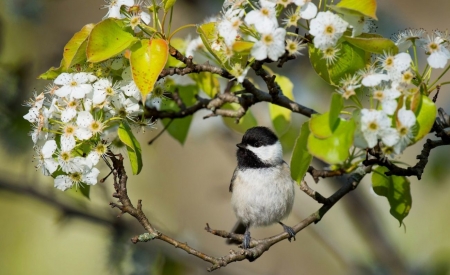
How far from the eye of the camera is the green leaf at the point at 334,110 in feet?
4.94

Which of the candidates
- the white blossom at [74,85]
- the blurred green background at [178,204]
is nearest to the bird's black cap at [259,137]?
the blurred green background at [178,204]

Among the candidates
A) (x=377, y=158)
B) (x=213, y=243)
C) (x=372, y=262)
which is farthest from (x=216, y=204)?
(x=377, y=158)

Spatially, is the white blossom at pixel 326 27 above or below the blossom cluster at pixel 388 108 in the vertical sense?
above

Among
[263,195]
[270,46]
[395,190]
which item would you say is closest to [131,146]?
[270,46]

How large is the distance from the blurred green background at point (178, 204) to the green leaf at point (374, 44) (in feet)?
3.95

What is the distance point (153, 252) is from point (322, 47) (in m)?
1.98

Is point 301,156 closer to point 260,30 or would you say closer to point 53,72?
point 260,30

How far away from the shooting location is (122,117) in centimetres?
193

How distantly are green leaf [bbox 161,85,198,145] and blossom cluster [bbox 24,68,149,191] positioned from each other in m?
0.62

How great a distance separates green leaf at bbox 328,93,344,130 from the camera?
1.51m

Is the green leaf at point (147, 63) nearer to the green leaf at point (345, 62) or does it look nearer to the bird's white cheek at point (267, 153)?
the green leaf at point (345, 62)

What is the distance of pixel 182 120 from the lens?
2.58 meters

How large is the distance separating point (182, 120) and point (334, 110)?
46.8 inches

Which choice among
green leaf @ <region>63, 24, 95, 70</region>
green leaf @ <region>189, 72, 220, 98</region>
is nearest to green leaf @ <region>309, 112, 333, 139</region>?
green leaf @ <region>63, 24, 95, 70</region>
